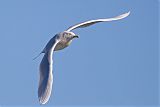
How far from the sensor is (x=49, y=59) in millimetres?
7168

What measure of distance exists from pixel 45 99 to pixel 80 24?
6.34 feet

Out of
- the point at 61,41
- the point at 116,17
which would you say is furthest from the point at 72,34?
the point at 116,17

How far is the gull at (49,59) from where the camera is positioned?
267 inches

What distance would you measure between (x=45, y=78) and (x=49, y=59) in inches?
11.3

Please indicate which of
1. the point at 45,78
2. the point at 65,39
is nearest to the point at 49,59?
the point at 45,78

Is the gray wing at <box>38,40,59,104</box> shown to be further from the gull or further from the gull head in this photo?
the gull head

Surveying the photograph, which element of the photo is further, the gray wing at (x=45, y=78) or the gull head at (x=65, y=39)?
the gull head at (x=65, y=39)

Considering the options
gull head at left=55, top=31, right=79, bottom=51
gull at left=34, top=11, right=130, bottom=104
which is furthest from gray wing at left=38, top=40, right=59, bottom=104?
gull head at left=55, top=31, right=79, bottom=51

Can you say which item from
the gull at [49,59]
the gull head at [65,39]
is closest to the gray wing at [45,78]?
the gull at [49,59]

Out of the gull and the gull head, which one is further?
the gull head

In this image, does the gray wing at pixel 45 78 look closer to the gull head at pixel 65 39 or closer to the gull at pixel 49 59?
the gull at pixel 49 59

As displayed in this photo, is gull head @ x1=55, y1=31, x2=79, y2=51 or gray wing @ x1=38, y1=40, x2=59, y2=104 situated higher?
gull head @ x1=55, y1=31, x2=79, y2=51

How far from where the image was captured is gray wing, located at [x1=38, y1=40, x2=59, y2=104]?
22.1ft

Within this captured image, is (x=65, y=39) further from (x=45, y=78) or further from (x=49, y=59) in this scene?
(x=45, y=78)
